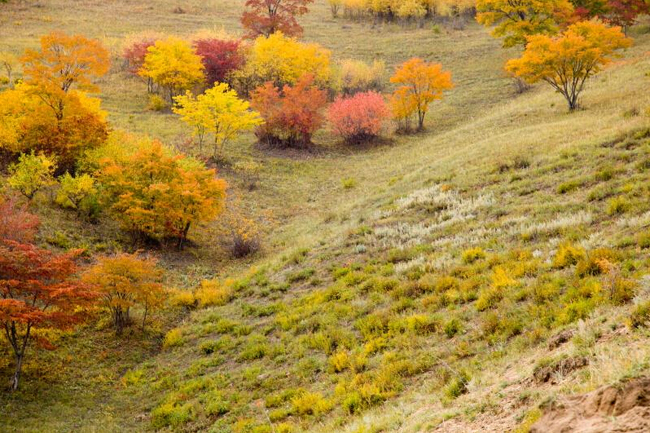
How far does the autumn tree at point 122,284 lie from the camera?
16.2 m

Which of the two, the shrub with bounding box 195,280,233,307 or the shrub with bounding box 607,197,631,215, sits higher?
the shrub with bounding box 607,197,631,215

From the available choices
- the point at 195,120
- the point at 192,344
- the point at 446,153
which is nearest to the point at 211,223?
the point at 195,120

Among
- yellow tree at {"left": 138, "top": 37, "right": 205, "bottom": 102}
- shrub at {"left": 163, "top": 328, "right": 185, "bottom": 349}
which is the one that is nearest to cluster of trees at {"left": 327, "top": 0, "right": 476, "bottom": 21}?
yellow tree at {"left": 138, "top": 37, "right": 205, "bottom": 102}

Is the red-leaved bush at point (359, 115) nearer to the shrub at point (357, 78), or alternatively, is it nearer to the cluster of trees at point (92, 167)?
the shrub at point (357, 78)

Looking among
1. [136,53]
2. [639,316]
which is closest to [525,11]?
[136,53]

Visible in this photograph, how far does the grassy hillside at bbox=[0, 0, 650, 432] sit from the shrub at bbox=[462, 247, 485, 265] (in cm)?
4

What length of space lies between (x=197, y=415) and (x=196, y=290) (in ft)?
30.0

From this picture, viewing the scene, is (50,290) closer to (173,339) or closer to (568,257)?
(173,339)

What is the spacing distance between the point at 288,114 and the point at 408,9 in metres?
49.0

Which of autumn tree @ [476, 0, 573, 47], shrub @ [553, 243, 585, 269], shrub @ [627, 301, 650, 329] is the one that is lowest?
shrub @ [553, 243, 585, 269]

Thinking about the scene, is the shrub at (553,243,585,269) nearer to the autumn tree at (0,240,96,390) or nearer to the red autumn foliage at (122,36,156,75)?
the autumn tree at (0,240,96,390)

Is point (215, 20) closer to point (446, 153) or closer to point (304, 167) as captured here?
point (304, 167)

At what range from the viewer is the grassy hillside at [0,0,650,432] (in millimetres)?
7875

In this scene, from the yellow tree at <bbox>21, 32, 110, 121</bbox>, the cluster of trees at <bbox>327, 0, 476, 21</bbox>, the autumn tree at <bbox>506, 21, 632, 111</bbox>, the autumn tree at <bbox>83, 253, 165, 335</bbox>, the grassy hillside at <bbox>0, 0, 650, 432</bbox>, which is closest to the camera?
the grassy hillside at <bbox>0, 0, 650, 432</bbox>
